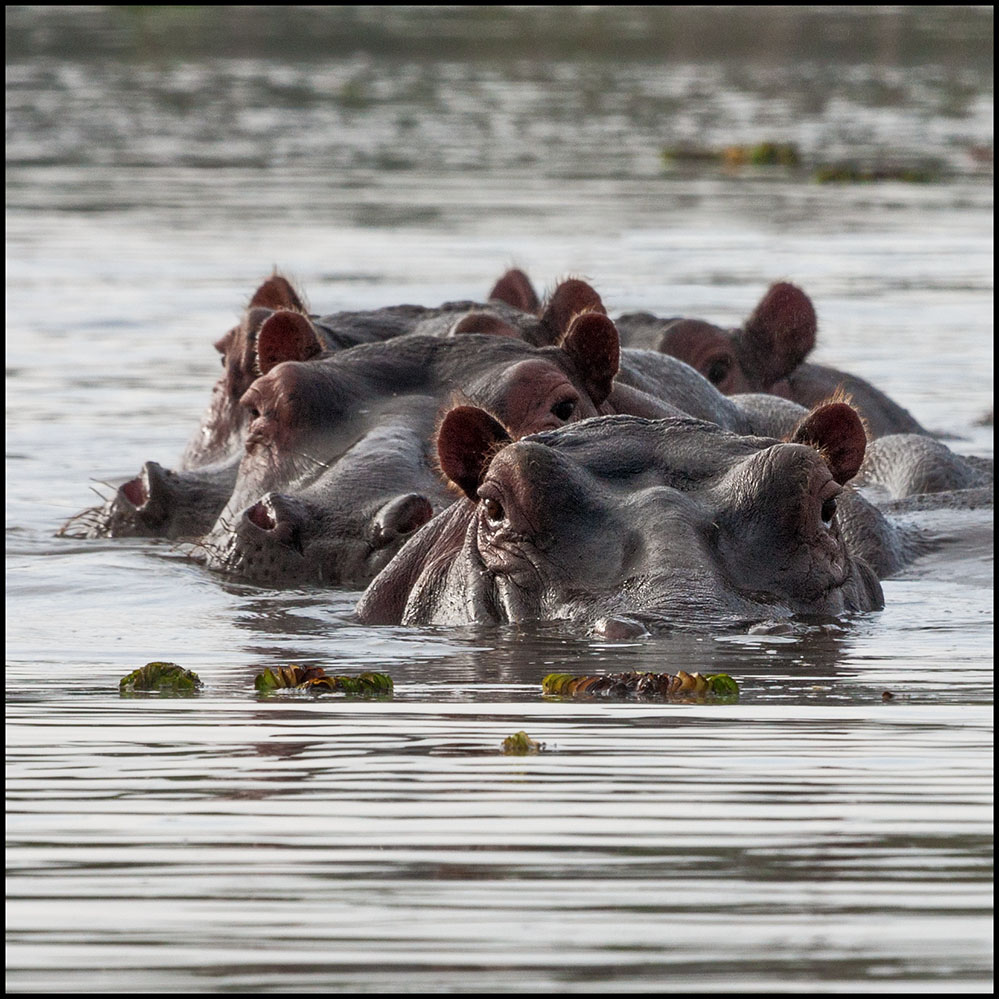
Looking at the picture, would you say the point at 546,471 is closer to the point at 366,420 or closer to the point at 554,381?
the point at 554,381

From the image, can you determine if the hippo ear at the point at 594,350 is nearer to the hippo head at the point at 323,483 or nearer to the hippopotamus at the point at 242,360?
the hippo head at the point at 323,483

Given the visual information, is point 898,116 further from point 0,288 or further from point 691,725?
point 691,725


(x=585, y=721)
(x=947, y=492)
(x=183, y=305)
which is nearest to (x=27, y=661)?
(x=585, y=721)

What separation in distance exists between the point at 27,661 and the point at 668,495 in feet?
6.22

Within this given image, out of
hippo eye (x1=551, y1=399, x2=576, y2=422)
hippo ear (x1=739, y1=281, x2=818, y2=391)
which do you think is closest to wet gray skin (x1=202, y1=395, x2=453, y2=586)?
hippo eye (x1=551, y1=399, x2=576, y2=422)

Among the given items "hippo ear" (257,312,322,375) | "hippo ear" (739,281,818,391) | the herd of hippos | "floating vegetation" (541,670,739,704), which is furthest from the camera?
"hippo ear" (739,281,818,391)

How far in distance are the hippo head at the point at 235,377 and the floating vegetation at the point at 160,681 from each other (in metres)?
3.34

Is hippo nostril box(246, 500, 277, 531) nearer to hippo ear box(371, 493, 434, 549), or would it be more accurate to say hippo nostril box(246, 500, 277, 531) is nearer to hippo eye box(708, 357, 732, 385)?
hippo ear box(371, 493, 434, 549)

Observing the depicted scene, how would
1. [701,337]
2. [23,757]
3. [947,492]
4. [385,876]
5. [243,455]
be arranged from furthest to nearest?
[701,337] < [947,492] < [243,455] < [23,757] < [385,876]

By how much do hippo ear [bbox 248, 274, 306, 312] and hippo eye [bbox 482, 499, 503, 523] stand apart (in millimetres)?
3782

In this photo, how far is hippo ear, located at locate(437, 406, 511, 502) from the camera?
7102 millimetres

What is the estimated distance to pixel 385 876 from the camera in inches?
167

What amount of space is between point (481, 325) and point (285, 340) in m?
0.84

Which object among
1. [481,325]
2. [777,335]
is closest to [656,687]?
[481,325]
